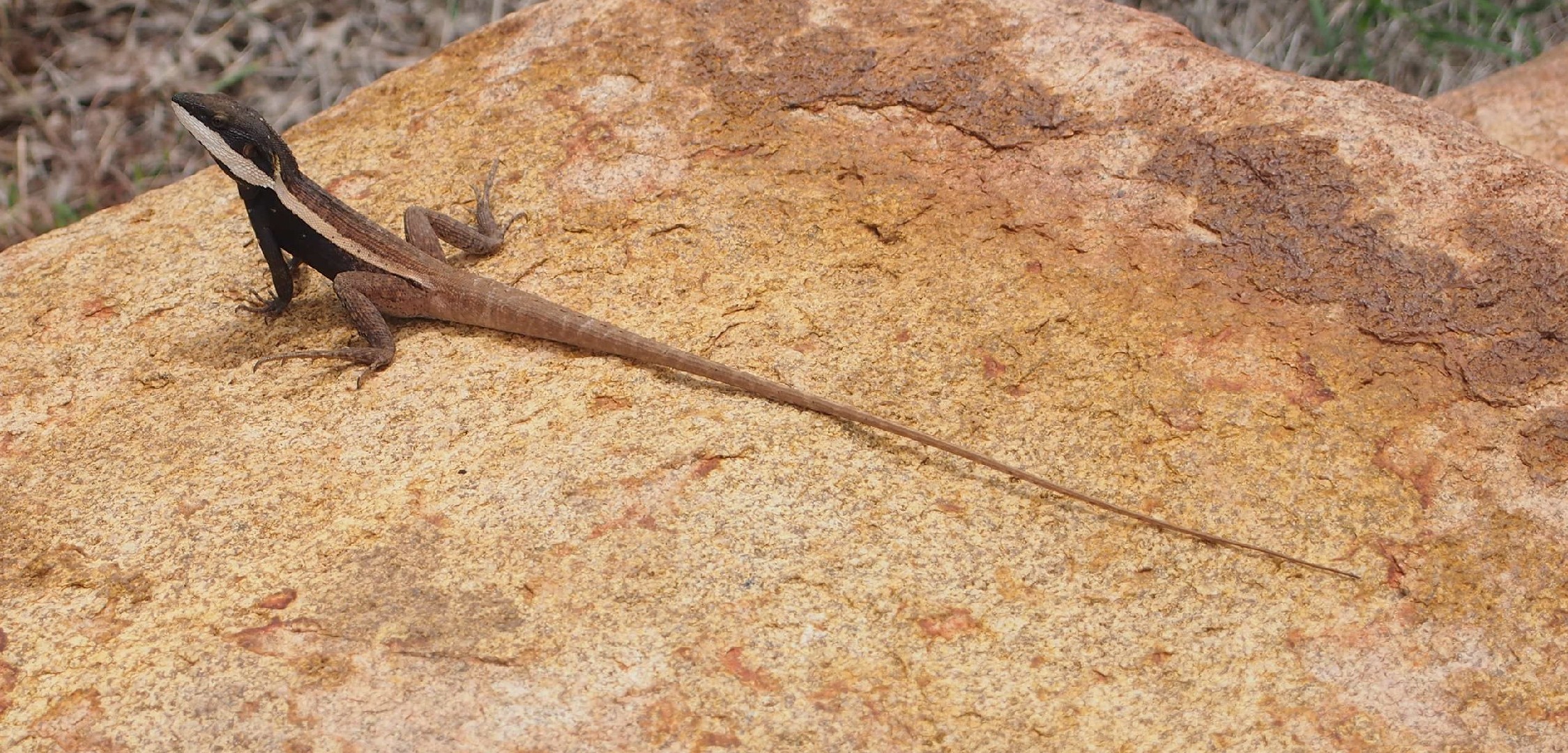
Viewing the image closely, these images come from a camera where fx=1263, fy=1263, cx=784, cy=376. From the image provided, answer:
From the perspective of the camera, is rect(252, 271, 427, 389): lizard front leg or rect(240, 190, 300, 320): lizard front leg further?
rect(240, 190, 300, 320): lizard front leg

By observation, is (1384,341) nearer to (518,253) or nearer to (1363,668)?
(1363,668)

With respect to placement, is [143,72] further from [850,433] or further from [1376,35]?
[1376,35]

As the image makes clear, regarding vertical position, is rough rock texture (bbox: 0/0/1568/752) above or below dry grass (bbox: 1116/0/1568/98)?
above

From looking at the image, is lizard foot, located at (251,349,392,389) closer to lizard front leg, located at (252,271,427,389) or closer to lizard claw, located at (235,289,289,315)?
lizard front leg, located at (252,271,427,389)

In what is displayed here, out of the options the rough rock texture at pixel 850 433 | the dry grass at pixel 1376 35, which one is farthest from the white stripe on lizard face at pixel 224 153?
the dry grass at pixel 1376 35

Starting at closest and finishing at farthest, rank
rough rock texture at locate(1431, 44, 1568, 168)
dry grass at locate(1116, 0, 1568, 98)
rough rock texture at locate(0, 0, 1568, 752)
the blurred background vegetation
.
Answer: rough rock texture at locate(0, 0, 1568, 752)
rough rock texture at locate(1431, 44, 1568, 168)
the blurred background vegetation
dry grass at locate(1116, 0, 1568, 98)

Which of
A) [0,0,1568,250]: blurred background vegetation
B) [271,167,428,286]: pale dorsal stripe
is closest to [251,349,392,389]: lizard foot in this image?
[271,167,428,286]: pale dorsal stripe
